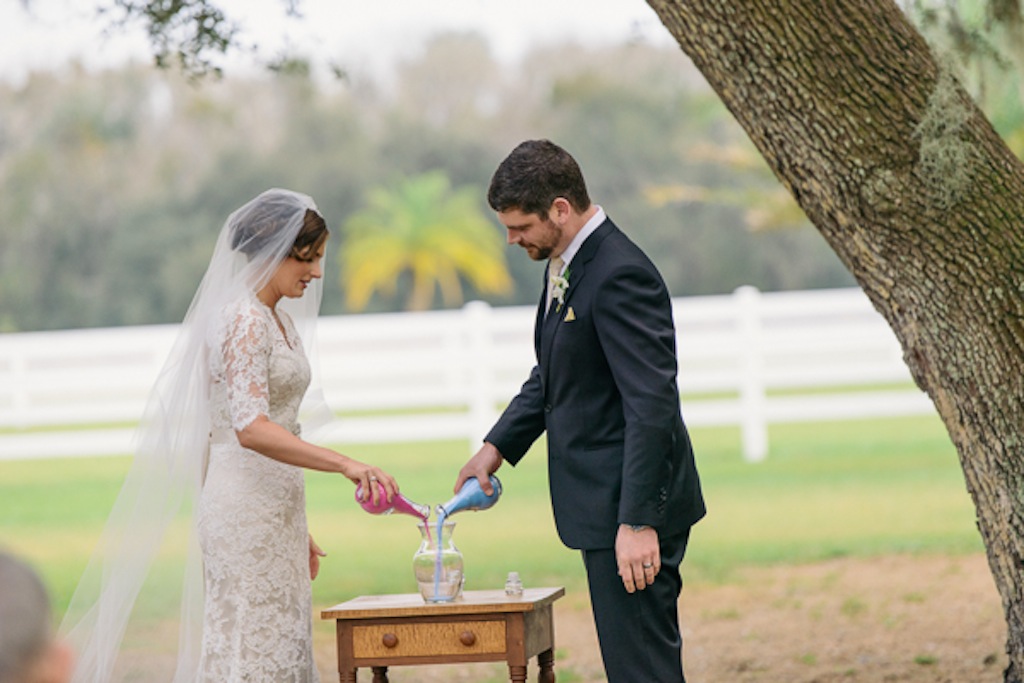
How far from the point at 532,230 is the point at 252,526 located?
4.42ft

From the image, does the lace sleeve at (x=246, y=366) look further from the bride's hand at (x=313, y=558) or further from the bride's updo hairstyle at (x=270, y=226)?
the bride's hand at (x=313, y=558)

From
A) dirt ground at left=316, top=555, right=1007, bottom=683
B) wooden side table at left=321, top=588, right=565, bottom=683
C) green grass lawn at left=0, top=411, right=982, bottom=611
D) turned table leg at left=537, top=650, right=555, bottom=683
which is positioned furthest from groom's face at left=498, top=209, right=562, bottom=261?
green grass lawn at left=0, top=411, right=982, bottom=611

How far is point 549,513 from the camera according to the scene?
44.5 ft

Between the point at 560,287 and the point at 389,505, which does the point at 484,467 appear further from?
the point at 560,287

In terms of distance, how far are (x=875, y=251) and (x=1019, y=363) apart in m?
0.59

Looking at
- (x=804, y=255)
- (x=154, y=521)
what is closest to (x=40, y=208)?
Result: (x=804, y=255)

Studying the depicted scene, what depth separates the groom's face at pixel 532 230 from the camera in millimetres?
4121

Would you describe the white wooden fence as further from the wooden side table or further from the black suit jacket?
the black suit jacket

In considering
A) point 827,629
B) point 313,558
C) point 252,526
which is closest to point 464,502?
point 252,526

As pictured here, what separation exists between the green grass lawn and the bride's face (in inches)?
194

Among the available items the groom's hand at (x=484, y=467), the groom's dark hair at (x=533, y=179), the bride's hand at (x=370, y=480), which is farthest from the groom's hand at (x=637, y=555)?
the groom's dark hair at (x=533, y=179)

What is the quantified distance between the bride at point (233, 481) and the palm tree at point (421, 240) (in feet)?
140

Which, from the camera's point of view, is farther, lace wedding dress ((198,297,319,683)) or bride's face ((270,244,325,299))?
bride's face ((270,244,325,299))

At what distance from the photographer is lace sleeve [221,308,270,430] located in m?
4.45
